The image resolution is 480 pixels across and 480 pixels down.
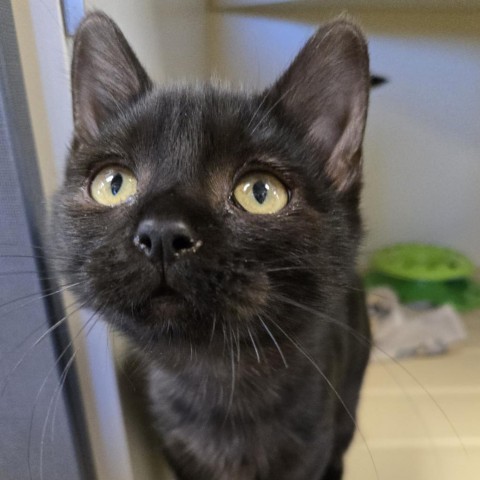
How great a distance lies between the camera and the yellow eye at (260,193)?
0.52 m

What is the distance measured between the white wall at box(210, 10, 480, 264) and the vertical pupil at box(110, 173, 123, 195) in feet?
2.40

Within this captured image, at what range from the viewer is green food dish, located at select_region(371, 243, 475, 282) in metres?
1.34

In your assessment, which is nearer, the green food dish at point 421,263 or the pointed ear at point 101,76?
the pointed ear at point 101,76

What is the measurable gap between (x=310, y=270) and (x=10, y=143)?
0.31m

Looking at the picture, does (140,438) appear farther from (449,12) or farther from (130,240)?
(449,12)

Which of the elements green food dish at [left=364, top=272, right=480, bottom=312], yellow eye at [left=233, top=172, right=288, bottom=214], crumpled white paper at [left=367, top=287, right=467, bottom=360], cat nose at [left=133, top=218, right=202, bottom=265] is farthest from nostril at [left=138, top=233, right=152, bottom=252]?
green food dish at [left=364, top=272, right=480, bottom=312]

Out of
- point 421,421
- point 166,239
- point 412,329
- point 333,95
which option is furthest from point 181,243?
point 412,329

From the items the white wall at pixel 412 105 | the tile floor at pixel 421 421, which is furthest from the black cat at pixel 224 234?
the white wall at pixel 412 105

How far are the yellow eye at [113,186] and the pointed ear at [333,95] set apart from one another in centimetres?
17

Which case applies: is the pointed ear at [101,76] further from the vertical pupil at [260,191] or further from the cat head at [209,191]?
the vertical pupil at [260,191]

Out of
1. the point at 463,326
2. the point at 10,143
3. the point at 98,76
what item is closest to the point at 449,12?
the point at 463,326

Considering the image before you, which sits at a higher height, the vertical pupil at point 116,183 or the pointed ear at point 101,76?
the pointed ear at point 101,76

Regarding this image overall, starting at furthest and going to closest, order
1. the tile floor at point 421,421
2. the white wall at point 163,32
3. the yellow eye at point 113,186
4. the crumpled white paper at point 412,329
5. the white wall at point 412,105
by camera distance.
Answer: the white wall at point 412,105, the crumpled white paper at point 412,329, the tile floor at point 421,421, the white wall at point 163,32, the yellow eye at point 113,186

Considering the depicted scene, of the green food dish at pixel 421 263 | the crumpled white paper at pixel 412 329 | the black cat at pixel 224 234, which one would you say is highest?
the black cat at pixel 224 234
